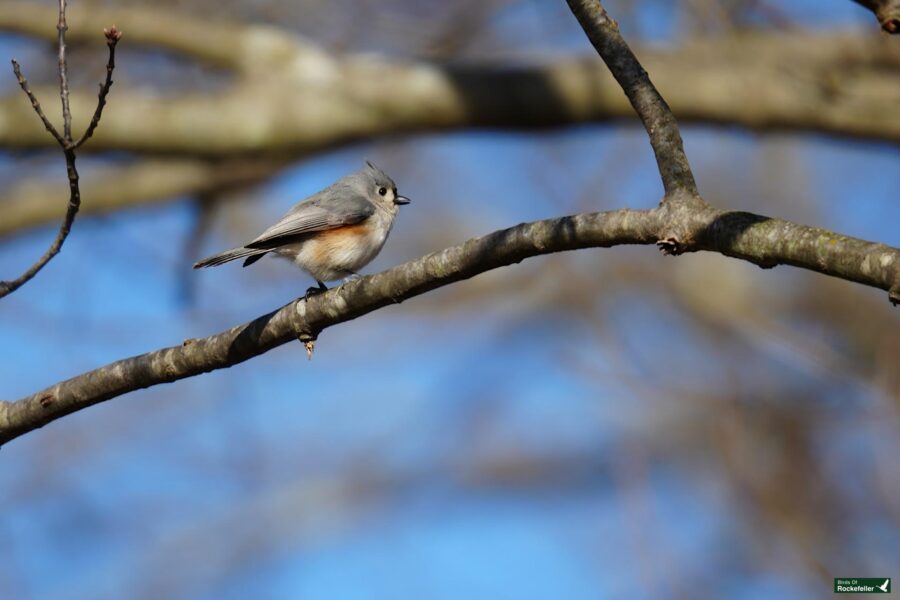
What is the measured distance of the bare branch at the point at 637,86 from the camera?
2756 mm

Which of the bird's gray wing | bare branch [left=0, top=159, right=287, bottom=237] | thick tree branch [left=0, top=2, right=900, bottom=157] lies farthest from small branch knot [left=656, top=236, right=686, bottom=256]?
bare branch [left=0, top=159, right=287, bottom=237]

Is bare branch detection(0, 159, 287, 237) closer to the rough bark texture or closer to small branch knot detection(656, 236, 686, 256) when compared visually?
the rough bark texture

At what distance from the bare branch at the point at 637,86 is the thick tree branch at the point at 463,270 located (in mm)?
Result: 245

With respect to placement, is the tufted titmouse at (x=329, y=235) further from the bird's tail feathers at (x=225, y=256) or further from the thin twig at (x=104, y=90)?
the thin twig at (x=104, y=90)

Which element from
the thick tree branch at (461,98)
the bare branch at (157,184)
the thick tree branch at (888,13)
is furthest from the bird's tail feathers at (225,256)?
the bare branch at (157,184)

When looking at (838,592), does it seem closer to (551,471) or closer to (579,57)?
(579,57)

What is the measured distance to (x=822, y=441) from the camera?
21.5 feet

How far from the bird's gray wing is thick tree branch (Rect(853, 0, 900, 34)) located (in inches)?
97.3

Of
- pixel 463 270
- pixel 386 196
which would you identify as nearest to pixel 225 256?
pixel 463 270

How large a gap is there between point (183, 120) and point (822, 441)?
4552 millimetres

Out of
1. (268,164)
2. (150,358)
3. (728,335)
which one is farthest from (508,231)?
(728,335)

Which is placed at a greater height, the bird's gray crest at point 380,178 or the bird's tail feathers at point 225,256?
the bird's gray crest at point 380,178

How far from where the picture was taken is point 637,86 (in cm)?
295

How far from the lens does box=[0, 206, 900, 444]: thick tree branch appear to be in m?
2.26
